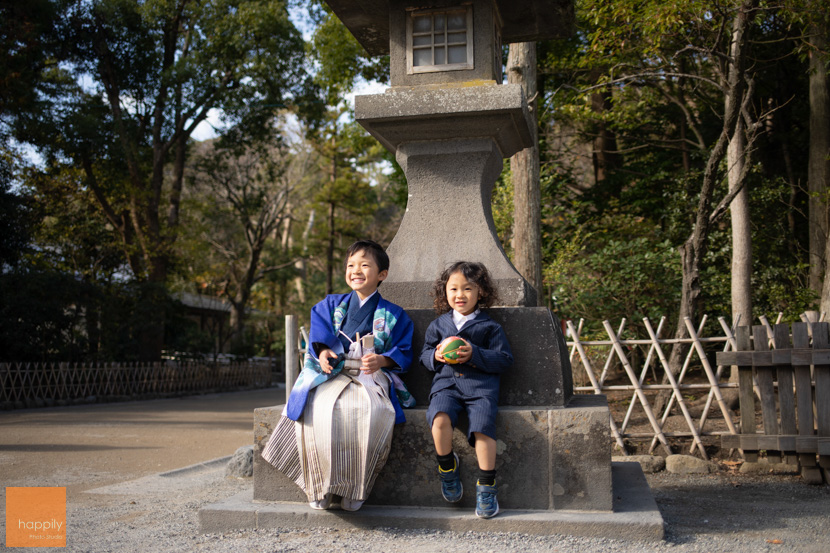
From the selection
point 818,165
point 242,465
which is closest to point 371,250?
point 242,465

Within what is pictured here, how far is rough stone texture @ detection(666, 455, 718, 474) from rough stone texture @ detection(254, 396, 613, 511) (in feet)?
9.44

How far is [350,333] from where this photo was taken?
3.40 m

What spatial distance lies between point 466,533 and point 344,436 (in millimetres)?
704

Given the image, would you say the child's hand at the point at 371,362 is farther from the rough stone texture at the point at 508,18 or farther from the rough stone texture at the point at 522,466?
the rough stone texture at the point at 508,18

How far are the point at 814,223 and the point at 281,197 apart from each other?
655 inches

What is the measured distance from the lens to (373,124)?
399 centimetres

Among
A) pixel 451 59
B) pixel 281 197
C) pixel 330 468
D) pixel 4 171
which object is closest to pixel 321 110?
pixel 281 197

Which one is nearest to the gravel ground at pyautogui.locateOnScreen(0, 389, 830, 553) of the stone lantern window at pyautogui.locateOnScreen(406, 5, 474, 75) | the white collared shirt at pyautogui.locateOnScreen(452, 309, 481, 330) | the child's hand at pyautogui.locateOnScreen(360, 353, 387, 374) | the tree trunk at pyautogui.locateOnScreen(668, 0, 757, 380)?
the child's hand at pyautogui.locateOnScreen(360, 353, 387, 374)

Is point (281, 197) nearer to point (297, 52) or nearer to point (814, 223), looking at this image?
point (297, 52)

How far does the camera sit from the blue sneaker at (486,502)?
310 centimetres

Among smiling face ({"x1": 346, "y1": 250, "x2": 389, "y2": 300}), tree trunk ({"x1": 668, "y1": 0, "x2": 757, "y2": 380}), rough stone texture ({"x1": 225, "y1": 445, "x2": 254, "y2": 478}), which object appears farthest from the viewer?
tree trunk ({"x1": 668, "y1": 0, "x2": 757, "y2": 380})

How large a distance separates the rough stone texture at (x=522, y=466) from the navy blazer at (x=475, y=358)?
0.18 m

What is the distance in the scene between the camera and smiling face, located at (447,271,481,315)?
11.1 ft

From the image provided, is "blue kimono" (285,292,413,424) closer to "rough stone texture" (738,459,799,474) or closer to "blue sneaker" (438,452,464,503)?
"blue sneaker" (438,452,464,503)
